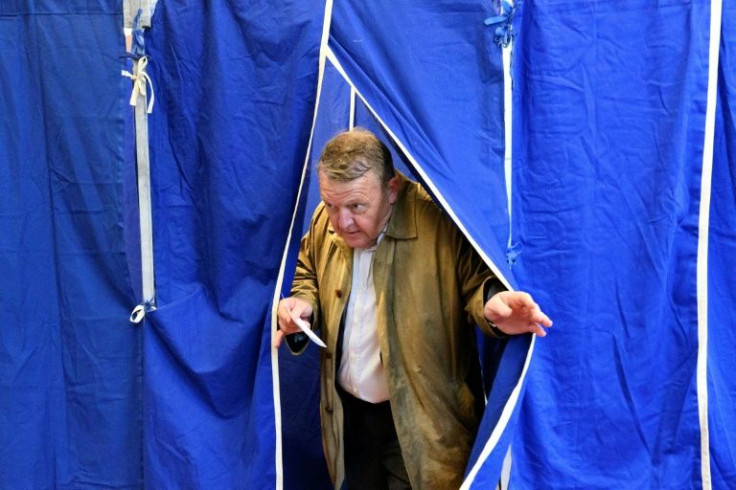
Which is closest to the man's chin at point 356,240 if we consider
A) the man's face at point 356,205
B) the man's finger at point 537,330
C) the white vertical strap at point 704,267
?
the man's face at point 356,205

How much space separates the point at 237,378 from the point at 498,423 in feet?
2.60

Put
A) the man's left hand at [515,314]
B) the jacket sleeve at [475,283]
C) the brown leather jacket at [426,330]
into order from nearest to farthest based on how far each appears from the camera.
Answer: the man's left hand at [515,314]
the jacket sleeve at [475,283]
the brown leather jacket at [426,330]

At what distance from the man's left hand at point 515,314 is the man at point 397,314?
6 cm

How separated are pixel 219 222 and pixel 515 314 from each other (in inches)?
35.7

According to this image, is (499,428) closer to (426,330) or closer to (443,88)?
(426,330)

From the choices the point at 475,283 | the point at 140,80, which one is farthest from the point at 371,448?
the point at 140,80

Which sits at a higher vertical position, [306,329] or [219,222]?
[219,222]

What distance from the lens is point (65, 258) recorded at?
7.81 ft

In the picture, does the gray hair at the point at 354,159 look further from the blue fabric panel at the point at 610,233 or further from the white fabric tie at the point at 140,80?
the white fabric tie at the point at 140,80

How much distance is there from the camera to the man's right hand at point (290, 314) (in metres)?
2.17

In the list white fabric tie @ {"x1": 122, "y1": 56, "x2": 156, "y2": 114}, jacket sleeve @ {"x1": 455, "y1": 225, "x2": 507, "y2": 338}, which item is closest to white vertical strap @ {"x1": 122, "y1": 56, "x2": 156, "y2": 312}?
white fabric tie @ {"x1": 122, "y1": 56, "x2": 156, "y2": 114}

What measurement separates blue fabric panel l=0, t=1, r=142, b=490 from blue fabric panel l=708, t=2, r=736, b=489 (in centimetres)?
178

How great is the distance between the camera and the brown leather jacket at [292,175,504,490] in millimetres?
2148

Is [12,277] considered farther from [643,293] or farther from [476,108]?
[643,293]
